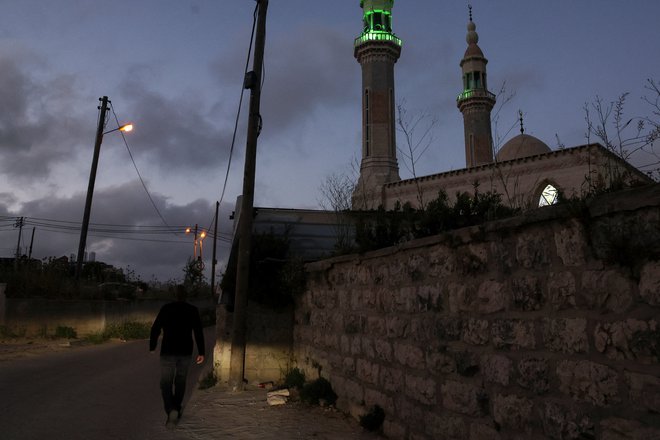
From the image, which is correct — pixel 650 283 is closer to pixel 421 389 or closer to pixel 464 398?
pixel 464 398

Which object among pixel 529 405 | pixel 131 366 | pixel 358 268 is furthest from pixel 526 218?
pixel 131 366

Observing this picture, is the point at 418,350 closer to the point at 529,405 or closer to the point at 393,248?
the point at 393,248

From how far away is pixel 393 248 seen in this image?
5.73 m

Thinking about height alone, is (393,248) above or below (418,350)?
above

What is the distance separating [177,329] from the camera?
6.80 m

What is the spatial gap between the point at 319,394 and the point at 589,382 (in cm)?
492

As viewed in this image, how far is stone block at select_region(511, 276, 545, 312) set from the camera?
11.9ft

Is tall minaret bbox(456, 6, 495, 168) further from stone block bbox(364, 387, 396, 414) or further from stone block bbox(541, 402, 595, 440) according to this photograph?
stone block bbox(541, 402, 595, 440)

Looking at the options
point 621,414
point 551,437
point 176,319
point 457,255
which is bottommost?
point 551,437

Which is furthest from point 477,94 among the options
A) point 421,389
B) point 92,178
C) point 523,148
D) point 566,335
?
point 566,335

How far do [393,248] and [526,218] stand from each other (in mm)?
2198

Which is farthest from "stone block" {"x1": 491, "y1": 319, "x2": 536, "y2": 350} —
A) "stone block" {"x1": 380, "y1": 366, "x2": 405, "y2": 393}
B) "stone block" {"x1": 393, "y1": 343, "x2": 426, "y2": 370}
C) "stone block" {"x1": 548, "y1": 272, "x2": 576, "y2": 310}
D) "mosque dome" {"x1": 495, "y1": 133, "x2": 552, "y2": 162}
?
"mosque dome" {"x1": 495, "y1": 133, "x2": 552, "y2": 162}

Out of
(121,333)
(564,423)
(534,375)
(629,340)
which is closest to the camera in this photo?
(629,340)

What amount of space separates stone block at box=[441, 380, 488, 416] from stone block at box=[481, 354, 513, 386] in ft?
0.56
